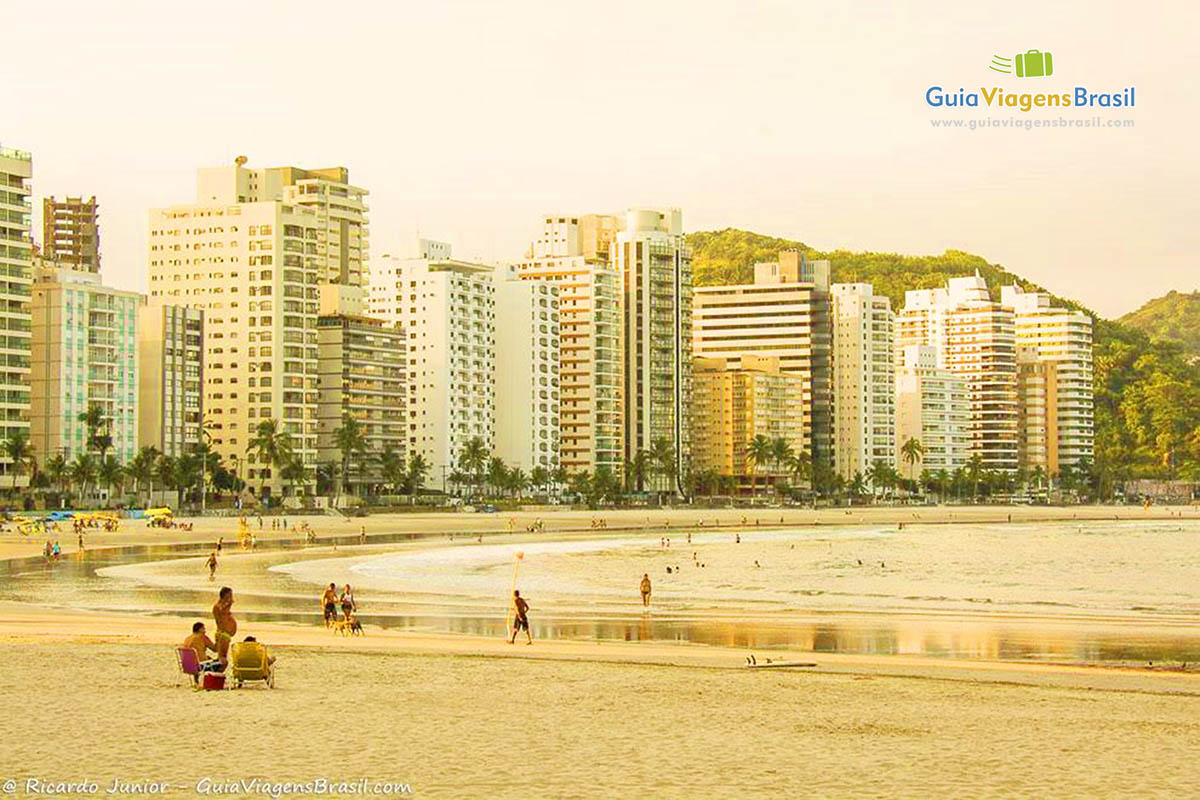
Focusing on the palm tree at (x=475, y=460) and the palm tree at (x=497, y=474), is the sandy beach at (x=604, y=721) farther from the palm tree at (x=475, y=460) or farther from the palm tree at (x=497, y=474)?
the palm tree at (x=475, y=460)

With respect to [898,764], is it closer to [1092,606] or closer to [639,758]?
[639,758]

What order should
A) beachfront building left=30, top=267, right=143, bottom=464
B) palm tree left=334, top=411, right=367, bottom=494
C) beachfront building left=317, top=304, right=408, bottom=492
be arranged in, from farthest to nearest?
1. beachfront building left=317, top=304, right=408, bottom=492
2. palm tree left=334, top=411, right=367, bottom=494
3. beachfront building left=30, top=267, right=143, bottom=464

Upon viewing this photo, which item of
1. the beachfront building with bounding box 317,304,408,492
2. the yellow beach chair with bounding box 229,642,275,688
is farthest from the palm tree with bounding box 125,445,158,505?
the yellow beach chair with bounding box 229,642,275,688

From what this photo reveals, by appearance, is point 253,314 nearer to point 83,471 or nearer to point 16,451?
point 83,471

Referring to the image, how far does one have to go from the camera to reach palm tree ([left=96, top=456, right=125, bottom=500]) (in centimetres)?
14500

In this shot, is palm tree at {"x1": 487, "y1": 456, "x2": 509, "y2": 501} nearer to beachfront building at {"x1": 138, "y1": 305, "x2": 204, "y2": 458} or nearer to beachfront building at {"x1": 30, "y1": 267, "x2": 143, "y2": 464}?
beachfront building at {"x1": 138, "y1": 305, "x2": 204, "y2": 458}

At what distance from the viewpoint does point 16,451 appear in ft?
444

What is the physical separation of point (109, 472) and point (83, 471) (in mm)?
2966

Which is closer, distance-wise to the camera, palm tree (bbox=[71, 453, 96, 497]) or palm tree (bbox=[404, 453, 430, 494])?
palm tree (bbox=[71, 453, 96, 497])

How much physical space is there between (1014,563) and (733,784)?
66701 millimetres

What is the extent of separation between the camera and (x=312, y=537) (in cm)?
9881

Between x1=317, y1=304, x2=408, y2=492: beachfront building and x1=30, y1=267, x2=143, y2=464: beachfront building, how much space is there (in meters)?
29.1

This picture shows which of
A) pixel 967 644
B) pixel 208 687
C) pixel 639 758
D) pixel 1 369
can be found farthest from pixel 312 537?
pixel 639 758

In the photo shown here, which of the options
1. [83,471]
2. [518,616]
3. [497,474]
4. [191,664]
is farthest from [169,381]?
[191,664]
